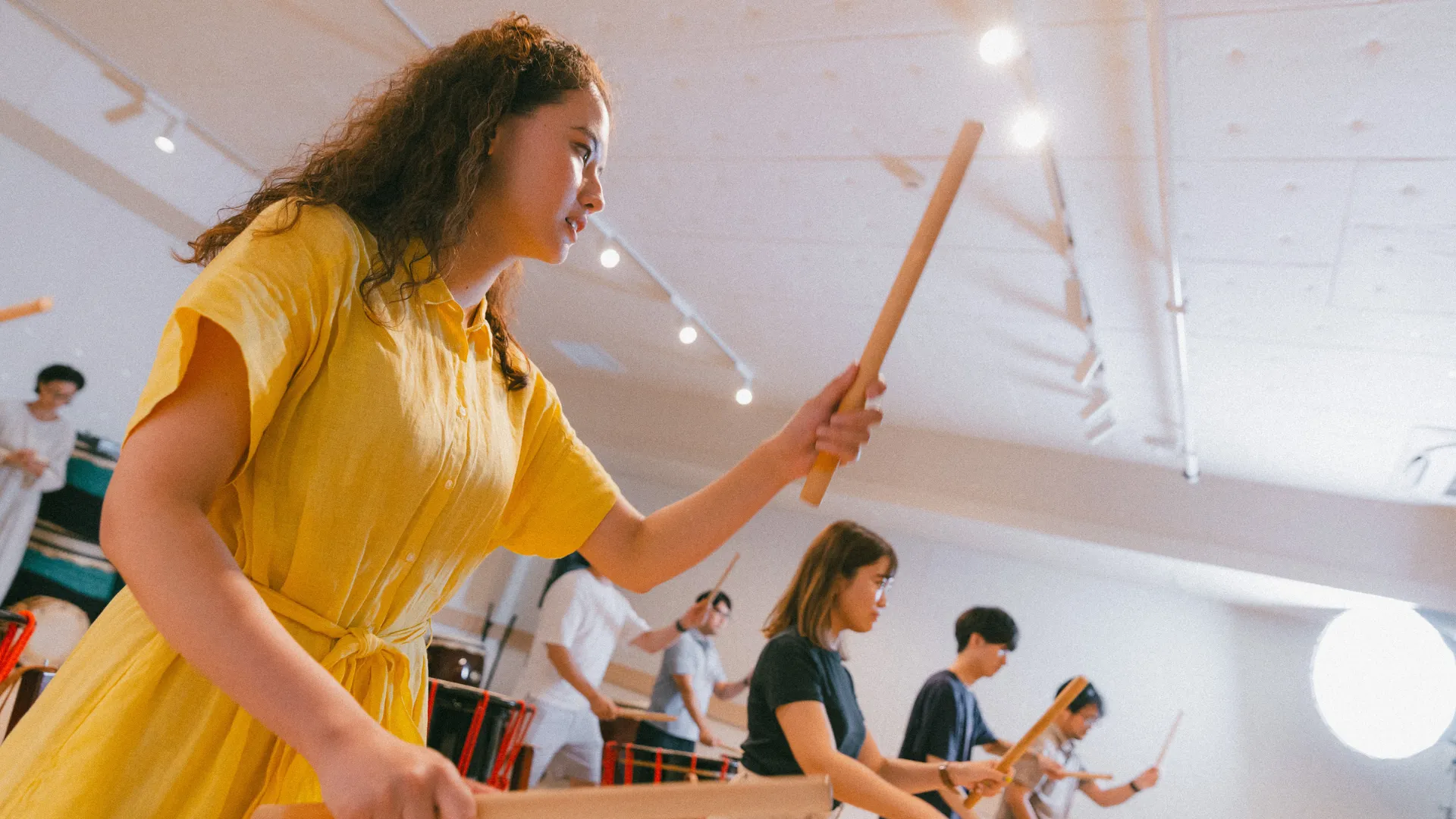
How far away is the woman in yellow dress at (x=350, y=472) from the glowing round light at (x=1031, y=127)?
2.46 meters

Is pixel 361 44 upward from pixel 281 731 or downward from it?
upward

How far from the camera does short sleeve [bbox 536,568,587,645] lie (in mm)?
4898

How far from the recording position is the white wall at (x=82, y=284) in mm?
5324

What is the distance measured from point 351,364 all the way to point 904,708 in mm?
6907

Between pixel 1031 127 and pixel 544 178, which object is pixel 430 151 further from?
pixel 1031 127

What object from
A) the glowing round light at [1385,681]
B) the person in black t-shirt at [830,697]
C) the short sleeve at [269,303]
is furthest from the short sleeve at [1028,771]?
the short sleeve at [269,303]

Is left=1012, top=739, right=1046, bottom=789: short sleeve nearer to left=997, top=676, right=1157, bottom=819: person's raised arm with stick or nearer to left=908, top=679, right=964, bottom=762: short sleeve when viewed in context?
left=997, top=676, right=1157, bottom=819: person's raised arm with stick

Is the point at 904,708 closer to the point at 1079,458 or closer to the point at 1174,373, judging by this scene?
the point at 1079,458

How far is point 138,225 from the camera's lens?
19.6 feet

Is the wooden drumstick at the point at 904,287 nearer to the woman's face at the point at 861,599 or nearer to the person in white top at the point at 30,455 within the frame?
the woman's face at the point at 861,599

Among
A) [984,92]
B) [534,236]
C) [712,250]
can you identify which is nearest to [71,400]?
[712,250]

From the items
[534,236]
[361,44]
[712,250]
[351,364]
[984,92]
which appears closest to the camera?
[351,364]

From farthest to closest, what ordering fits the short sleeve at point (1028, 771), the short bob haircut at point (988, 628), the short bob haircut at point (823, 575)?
the short sleeve at point (1028, 771), the short bob haircut at point (988, 628), the short bob haircut at point (823, 575)

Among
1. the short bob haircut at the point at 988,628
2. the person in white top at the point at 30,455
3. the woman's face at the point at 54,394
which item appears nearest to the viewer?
the short bob haircut at the point at 988,628
